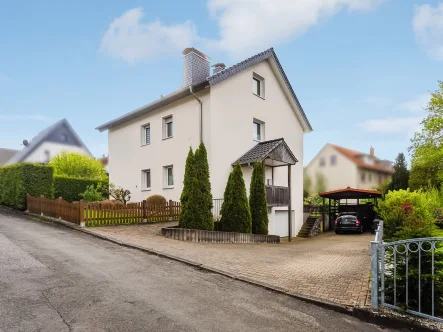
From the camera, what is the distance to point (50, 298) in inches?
177

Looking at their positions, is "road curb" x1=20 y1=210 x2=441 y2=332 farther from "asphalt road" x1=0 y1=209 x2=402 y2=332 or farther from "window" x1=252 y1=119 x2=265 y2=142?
"window" x1=252 y1=119 x2=265 y2=142

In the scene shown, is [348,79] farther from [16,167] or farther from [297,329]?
[16,167]

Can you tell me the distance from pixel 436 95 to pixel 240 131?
22.7 metres

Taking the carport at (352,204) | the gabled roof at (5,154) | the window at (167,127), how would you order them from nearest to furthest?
the window at (167,127) → the carport at (352,204) → the gabled roof at (5,154)

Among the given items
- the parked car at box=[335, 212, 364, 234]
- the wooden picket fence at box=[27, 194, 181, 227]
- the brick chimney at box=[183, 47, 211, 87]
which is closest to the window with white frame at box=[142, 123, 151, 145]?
the brick chimney at box=[183, 47, 211, 87]

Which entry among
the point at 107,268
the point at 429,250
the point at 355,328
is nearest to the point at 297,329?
the point at 355,328

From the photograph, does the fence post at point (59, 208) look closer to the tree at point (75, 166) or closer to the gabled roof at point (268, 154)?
the gabled roof at point (268, 154)

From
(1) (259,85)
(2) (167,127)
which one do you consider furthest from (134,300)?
(1) (259,85)

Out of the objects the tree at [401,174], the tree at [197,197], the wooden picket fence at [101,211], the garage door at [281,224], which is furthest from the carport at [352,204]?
the tree at [197,197]

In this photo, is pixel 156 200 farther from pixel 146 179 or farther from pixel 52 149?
pixel 52 149

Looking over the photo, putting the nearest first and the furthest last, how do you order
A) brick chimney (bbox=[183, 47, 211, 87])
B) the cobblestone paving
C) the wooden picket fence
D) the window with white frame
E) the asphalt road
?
the asphalt road → the cobblestone paving → the wooden picket fence → brick chimney (bbox=[183, 47, 211, 87]) → the window with white frame

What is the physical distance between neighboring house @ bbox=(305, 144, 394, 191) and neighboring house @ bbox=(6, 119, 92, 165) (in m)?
25.1

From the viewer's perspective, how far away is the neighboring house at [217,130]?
16125mm

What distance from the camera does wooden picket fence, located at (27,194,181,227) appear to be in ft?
40.1
